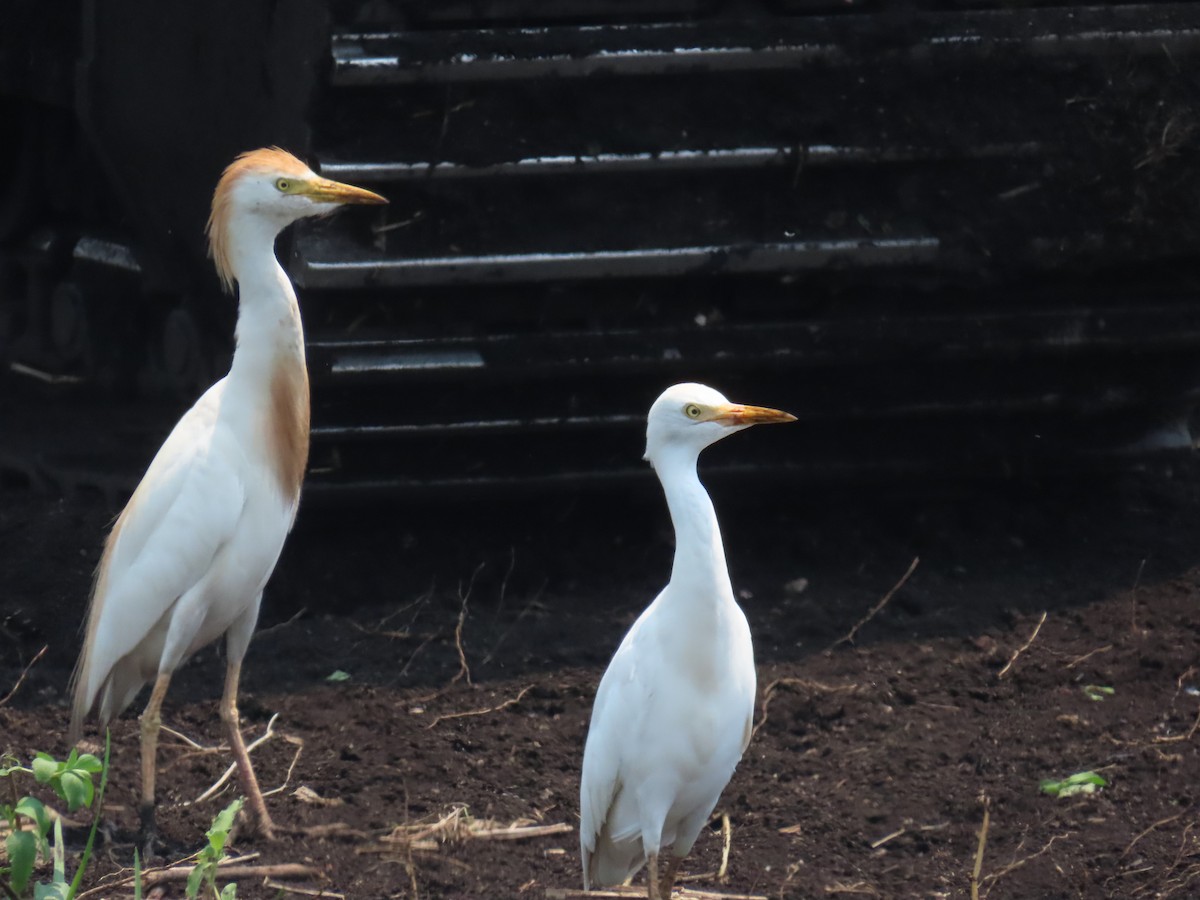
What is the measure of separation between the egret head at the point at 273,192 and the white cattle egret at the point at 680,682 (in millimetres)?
916

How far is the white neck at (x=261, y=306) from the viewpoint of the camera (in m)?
3.64

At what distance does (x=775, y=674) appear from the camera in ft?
14.3

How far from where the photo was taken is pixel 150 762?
3.58 meters

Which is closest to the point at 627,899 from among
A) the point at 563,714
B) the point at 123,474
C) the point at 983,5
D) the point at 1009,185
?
the point at 563,714

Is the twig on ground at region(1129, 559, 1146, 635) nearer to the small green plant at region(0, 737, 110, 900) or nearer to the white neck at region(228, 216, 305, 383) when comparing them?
the white neck at region(228, 216, 305, 383)

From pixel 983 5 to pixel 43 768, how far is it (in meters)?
2.96

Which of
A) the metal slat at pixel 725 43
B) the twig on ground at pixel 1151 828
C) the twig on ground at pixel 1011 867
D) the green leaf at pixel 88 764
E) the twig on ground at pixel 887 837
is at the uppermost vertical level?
the metal slat at pixel 725 43

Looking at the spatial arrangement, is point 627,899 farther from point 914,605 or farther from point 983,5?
point 983,5

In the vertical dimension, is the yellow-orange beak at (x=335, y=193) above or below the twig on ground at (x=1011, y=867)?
above

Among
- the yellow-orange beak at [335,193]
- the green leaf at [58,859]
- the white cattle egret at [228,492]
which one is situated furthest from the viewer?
the white cattle egret at [228,492]

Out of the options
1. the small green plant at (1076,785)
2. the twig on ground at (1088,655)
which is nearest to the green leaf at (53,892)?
the small green plant at (1076,785)

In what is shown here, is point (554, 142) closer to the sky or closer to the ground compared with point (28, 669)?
closer to the sky

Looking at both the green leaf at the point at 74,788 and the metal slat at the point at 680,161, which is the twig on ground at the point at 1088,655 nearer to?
the metal slat at the point at 680,161

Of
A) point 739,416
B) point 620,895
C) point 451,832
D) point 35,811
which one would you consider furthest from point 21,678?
point 739,416
